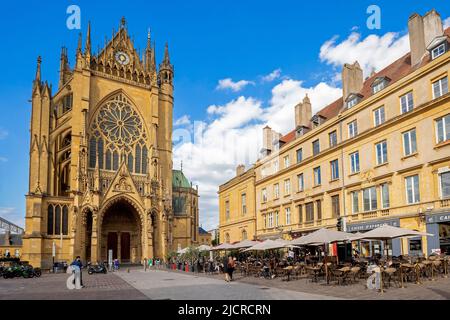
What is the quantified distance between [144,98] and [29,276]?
103 ft

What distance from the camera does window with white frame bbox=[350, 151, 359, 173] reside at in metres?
30.9

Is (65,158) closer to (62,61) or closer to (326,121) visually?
(62,61)

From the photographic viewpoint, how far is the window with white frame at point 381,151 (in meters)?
28.2

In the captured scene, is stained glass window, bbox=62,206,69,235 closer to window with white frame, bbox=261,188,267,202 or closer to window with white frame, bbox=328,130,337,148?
window with white frame, bbox=261,188,267,202

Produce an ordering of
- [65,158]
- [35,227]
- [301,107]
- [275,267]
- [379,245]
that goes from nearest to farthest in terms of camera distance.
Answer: [275,267], [379,245], [301,107], [35,227], [65,158]

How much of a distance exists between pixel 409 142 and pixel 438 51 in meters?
5.69

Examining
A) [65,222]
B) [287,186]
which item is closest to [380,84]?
[287,186]

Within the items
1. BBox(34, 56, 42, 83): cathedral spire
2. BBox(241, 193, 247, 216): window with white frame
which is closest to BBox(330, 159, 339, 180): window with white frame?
BBox(241, 193, 247, 216): window with white frame

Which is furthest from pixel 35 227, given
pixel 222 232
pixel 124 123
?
pixel 222 232

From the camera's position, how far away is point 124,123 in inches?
2266

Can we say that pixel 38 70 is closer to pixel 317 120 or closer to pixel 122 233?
pixel 122 233

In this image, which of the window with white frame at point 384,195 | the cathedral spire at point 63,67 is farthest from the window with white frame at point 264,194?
the cathedral spire at point 63,67

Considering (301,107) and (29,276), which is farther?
(301,107)

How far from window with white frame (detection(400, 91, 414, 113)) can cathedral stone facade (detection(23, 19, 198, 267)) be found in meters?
35.0
